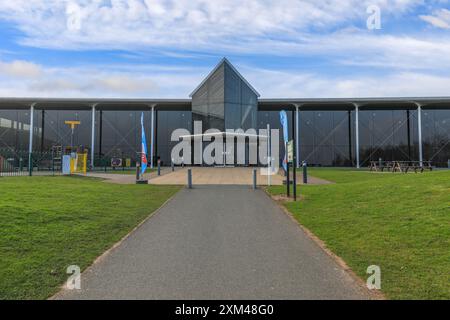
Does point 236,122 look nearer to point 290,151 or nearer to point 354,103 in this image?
point 354,103

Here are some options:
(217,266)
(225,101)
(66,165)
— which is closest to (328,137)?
(225,101)

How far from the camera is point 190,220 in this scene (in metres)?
9.75

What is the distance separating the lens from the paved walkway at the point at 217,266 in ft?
15.0

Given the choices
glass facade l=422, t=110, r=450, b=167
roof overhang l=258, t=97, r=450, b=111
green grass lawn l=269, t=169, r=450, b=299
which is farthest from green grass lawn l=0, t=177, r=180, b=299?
glass facade l=422, t=110, r=450, b=167

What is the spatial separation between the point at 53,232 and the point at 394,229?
6782 millimetres

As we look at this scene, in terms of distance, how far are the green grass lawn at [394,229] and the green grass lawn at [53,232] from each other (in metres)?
4.09

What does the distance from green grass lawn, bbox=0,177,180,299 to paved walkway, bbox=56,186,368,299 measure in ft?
1.34

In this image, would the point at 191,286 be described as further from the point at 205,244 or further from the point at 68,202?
the point at 68,202

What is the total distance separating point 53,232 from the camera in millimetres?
7703

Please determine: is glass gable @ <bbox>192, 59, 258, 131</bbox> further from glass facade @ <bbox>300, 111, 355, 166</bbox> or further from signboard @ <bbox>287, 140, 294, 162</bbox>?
signboard @ <bbox>287, 140, 294, 162</bbox>

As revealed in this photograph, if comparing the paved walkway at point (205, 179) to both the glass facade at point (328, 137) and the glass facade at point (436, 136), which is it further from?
the glass facade at point (436, 136)

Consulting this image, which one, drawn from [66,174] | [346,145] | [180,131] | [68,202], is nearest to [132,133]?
[180,131]

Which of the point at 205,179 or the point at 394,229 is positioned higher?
the point at 205,179

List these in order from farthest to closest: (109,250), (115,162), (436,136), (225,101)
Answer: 1. (436,136)
2. (225,101)
3. (115,162)
4. (109,250)
